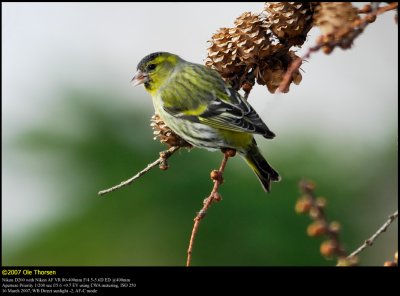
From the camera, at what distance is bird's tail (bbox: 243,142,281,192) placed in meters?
2.98

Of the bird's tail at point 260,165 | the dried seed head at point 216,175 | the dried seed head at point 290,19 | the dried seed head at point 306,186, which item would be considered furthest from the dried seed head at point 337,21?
the bird's tail at point 260,165

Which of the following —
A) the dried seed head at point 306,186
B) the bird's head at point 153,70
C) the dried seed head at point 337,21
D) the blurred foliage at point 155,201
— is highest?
the dried seed head at point 337,21

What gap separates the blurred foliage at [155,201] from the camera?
23.6 feet

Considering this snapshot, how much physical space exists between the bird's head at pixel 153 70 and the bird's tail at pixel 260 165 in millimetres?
456

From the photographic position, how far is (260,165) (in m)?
2.99

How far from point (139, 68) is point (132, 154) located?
169 inches

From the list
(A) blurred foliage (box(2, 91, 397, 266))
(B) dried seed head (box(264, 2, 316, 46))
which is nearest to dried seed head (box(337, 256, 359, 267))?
(B) dried seed head (box(264, 2, 316, 46))

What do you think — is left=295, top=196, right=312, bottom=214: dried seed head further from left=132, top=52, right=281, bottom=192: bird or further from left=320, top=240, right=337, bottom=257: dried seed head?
left=132, top=52, right=281, bottom=192: bird

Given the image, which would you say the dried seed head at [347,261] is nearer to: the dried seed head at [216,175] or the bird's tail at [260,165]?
the dried seed head at [216,175]

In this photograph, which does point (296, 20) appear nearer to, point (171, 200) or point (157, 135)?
point (157, 135)

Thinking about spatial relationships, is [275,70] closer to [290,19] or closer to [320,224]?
[290,19]

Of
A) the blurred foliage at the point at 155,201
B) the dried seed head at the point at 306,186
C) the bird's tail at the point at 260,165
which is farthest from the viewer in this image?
the blurred foliage at the point at 155,201

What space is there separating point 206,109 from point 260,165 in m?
0.28
